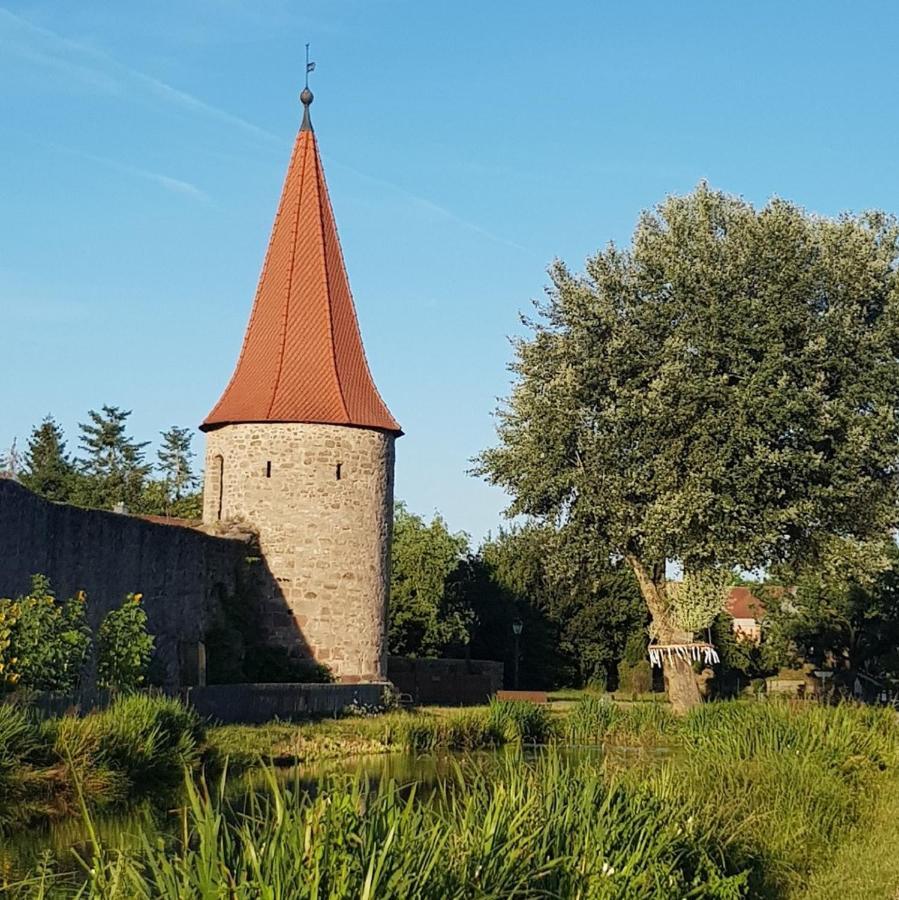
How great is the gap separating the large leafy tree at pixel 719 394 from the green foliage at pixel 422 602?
1411 centimetres

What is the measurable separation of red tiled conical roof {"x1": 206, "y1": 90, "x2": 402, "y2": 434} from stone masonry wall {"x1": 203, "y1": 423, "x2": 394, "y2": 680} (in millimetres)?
482

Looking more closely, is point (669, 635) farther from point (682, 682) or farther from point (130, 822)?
point (130, 822)

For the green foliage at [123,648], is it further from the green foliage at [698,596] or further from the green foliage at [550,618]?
the green foliage at [550,618]

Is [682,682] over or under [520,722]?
over

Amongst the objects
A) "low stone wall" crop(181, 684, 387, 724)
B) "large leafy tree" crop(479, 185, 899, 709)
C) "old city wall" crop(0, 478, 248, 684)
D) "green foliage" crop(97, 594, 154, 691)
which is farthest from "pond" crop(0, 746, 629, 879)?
"large leafy tree" crop(479, 185, 899, 709)

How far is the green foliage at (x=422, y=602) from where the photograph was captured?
3919cm

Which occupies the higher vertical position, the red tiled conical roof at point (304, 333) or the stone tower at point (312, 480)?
the red tiled conical roof at point (304, 333)

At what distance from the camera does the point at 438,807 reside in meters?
7.87

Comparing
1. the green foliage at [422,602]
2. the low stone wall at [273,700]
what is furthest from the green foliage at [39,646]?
the green foliage at [422,602]

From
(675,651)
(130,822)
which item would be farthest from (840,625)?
(130,822)

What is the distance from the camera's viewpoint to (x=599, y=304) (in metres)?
25.0

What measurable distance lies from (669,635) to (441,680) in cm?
1026

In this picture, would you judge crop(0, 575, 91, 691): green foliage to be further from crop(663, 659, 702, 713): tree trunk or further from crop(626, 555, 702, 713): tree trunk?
crop(663, 659, 702, 713): tree trunk

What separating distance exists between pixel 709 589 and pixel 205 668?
8.60 meters
